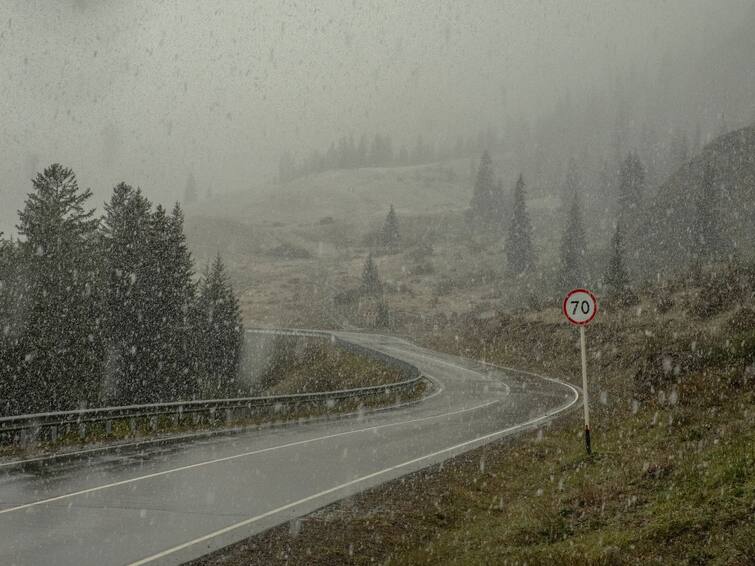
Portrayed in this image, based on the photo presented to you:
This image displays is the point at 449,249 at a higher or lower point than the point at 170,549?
higher

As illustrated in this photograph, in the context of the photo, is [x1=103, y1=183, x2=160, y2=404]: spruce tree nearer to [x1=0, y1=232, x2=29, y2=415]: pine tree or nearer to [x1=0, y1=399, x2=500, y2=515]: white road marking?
[x1=0, y1=232, x2=29, y2=415]: pine tree

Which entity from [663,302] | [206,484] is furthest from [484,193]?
[206,484]

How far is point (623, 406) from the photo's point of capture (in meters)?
19.9

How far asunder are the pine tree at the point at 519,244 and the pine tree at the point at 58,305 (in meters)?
70.0

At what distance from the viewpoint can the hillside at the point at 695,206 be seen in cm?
7225

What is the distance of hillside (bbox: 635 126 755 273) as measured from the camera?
72.2 meters

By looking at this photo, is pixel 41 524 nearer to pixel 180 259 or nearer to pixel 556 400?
pixel 556 400

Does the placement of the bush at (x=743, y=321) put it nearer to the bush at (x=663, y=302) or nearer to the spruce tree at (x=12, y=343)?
the bush at (x=663, y=302)

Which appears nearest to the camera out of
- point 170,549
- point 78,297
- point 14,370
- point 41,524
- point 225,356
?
point 170,549

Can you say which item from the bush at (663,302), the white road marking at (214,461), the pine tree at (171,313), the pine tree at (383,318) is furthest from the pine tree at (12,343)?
the pine tree at (383,318)

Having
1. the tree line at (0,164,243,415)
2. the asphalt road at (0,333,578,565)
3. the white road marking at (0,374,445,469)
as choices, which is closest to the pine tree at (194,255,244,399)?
the tree line at (0,164,243,415)

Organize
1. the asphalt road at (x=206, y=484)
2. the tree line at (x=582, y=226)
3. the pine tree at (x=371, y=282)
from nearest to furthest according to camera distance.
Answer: the asphalt road at (x=206, y=484)
the tree line at (x=582, y=226)
the pine tree at (x=371, y=282)

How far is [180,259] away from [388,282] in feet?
193

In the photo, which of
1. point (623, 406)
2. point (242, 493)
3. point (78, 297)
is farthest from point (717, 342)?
point (78, 297)
